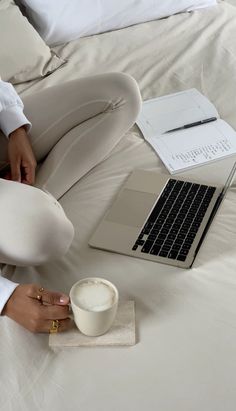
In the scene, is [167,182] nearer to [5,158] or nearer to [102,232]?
[102,232]

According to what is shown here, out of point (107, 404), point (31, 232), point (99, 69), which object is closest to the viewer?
point (107, 404)

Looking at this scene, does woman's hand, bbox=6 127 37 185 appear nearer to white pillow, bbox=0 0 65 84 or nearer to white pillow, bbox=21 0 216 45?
white pillow, bbox=0 0 65 84

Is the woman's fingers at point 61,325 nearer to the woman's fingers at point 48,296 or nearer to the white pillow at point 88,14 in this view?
the woman's fingers at point 48,296

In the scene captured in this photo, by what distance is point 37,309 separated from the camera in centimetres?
104

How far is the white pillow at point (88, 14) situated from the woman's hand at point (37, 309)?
120 centimetres

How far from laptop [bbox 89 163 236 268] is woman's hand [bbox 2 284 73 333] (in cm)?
23

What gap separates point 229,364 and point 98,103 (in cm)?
76

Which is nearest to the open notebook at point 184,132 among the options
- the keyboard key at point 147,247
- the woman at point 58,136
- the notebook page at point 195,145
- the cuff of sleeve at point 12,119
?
the notebook page at point 195,145

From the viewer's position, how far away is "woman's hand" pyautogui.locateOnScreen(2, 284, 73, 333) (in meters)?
1.04

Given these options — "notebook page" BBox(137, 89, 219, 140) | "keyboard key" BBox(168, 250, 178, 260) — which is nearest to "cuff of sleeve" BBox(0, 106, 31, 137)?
"notebook page" BBox(137, 89, 219, 140)

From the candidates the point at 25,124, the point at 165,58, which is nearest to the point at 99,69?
the point at 165,58

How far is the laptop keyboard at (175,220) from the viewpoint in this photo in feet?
4.03

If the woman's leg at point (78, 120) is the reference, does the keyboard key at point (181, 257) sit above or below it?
below

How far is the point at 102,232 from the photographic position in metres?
1.29
